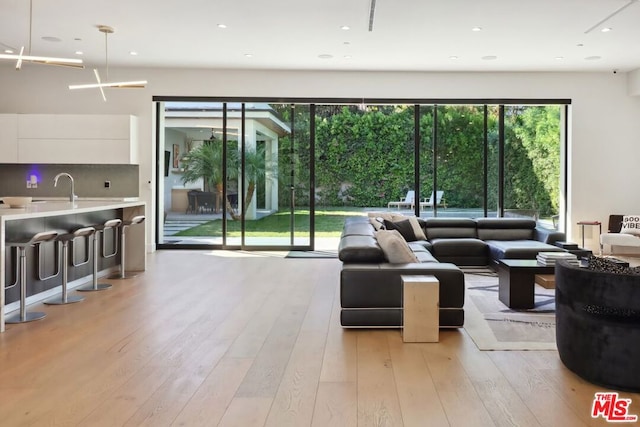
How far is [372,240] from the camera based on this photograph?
470 cm

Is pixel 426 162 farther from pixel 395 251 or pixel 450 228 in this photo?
pixel 395 251

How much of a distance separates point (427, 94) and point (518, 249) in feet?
11.4

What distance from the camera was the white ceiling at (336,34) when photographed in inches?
224

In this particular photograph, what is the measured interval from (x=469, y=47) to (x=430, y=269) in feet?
14.3

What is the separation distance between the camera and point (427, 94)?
29.1ft

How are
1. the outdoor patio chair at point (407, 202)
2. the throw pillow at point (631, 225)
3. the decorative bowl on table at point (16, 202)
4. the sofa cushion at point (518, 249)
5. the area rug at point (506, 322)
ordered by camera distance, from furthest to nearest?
the outdoor patio chair at point (407, 202) < the throw pillow at point (631, 225) < the sofa cushion at point (518, 249) < the decorative bowl on table at point (16, 202) < the area rug at point (506, 322)

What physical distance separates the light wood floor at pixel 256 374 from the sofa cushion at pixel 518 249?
283 centimetres

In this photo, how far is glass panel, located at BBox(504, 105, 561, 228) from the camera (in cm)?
905

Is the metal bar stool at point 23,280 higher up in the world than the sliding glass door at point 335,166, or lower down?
lower down

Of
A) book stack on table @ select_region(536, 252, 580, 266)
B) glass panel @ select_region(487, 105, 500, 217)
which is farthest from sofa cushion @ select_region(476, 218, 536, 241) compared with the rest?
book stack on table @ select_region(536, 252, 580, 266)

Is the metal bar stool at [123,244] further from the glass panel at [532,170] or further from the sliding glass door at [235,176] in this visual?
the glass panel at [532,170]

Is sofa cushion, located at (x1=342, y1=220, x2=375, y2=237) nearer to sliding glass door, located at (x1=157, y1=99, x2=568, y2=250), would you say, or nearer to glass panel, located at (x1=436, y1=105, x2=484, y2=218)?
sliding glass door, located at (x1=157, y1=99, x2=568, y2=250)

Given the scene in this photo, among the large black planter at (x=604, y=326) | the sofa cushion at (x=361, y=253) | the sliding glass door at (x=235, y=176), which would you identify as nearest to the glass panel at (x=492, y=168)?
the sliding glass door at (x=235, y=176)

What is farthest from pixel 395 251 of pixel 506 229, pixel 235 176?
pixel 235 176
